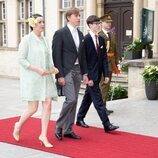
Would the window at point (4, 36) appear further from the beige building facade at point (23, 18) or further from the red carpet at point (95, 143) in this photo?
the red carpet at point (95, 143)

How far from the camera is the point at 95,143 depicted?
5723 millimetres

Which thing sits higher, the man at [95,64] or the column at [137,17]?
the column at [137,17]

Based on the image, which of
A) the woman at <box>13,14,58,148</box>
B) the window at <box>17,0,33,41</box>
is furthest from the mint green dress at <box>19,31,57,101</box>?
the window at <box>17,0,33,41</box>

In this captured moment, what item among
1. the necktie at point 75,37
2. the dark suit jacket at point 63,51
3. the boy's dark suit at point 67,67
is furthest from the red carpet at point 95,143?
the necktie at point 75,37

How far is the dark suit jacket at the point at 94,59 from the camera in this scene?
20.4 feet

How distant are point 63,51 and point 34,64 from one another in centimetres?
51

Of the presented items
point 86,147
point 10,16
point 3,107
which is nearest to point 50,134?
point 86,147

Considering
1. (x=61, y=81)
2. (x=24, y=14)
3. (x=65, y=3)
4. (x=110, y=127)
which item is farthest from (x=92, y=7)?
(x=61, y=81)

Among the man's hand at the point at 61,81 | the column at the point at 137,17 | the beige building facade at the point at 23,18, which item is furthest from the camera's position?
the beige building facade at the point at 23,18

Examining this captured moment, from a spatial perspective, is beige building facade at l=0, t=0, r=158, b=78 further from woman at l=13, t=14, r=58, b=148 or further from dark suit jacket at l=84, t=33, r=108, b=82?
woman at l=13, t=14, r=58, b=148

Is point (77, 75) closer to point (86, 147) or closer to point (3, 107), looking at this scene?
point (86, 147)

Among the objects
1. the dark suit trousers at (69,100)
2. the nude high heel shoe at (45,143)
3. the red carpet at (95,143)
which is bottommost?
the red carpet at (95,143)

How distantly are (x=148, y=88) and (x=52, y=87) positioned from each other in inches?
175

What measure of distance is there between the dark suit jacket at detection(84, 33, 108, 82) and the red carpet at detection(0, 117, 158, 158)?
85cm
